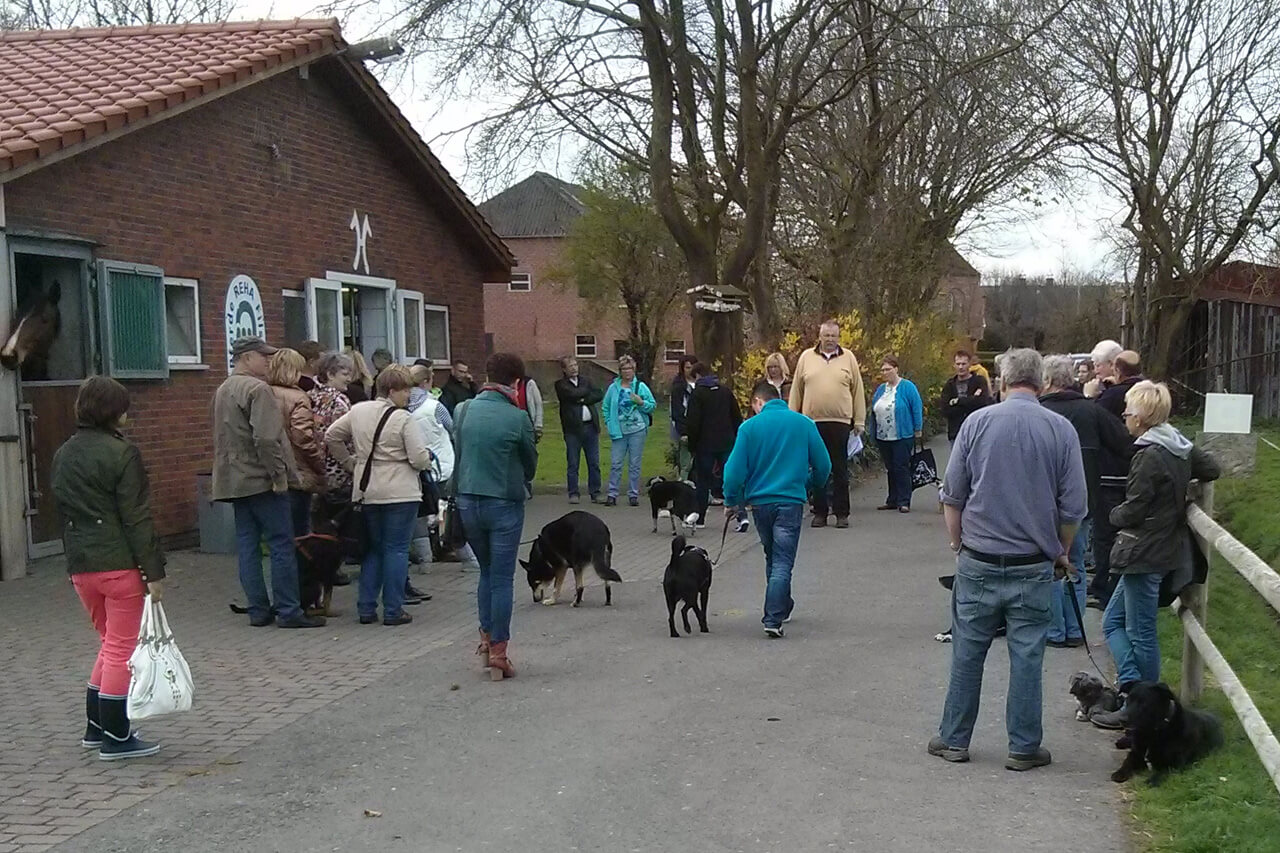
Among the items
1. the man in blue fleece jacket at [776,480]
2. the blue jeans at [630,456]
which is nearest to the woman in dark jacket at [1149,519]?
the man in blue fleece jacket at [776,480]

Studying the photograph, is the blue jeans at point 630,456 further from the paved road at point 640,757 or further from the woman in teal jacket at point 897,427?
the paved road at point 640,757

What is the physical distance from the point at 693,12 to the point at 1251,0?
1596 cm

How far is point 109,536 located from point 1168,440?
5.31 meters

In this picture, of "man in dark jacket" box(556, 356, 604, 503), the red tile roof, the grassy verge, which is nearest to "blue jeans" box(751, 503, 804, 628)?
the grassy verge

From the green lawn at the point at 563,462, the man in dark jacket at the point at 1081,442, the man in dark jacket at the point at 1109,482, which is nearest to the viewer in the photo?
the man in dark jacket at the point at 1081,442

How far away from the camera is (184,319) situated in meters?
13.7

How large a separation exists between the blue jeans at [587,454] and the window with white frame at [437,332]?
3513mm

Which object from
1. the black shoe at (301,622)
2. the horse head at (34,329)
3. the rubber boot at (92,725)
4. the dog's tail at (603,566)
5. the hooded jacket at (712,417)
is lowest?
the black shoe at (301,622)

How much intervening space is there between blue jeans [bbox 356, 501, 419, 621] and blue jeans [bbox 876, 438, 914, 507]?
779cm

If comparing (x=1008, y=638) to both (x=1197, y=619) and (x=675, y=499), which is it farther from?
(x=675, y=499)

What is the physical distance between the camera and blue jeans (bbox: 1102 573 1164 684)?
661 centimetres

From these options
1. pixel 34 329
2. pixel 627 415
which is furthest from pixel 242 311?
pixel 627 415

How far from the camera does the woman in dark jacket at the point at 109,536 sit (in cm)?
616

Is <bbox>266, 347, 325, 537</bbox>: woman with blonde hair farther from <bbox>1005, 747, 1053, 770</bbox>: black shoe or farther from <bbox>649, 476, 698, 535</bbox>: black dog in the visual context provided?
→ <bbox>1005, 747, 1053, 770</bbox>: black shoe
